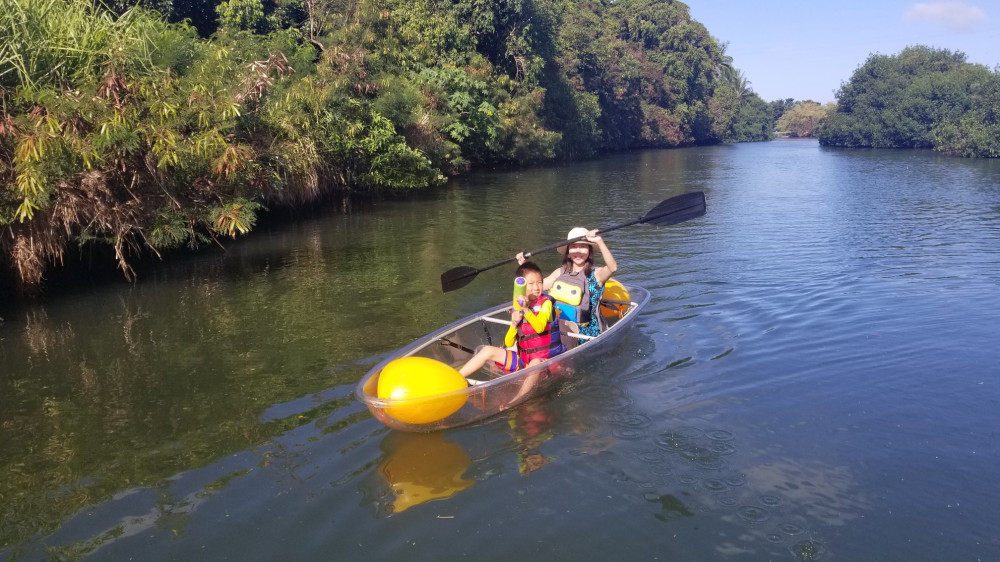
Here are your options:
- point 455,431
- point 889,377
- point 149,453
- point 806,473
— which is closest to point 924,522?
point 806,473

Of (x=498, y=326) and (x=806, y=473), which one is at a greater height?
(x=498, y=326)

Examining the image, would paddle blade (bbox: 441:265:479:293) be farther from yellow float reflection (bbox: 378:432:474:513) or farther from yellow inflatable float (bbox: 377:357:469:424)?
yellow float reflection (bbox: 378:432:474:513)

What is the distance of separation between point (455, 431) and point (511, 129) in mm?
25862

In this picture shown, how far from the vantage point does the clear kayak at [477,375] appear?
5.15m

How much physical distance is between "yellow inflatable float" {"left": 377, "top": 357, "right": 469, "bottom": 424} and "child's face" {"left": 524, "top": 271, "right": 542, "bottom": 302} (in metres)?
1.15

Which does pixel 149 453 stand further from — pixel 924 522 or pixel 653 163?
pixel 653 163

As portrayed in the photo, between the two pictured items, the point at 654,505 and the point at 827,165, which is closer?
the point at 654,505

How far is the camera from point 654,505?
444 cm

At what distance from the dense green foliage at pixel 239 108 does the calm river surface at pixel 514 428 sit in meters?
1.21

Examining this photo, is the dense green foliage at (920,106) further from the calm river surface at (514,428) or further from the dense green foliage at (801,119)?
the calm river surface at (514,428)

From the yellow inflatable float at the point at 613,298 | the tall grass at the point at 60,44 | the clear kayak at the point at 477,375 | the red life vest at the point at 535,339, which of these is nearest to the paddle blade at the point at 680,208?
the yellow inflatable float at the point at 613,298

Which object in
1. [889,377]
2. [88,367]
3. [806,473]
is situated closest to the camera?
[806,473]

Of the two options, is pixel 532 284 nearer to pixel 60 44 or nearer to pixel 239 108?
pixel 239 108

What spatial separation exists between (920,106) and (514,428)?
6109cm
